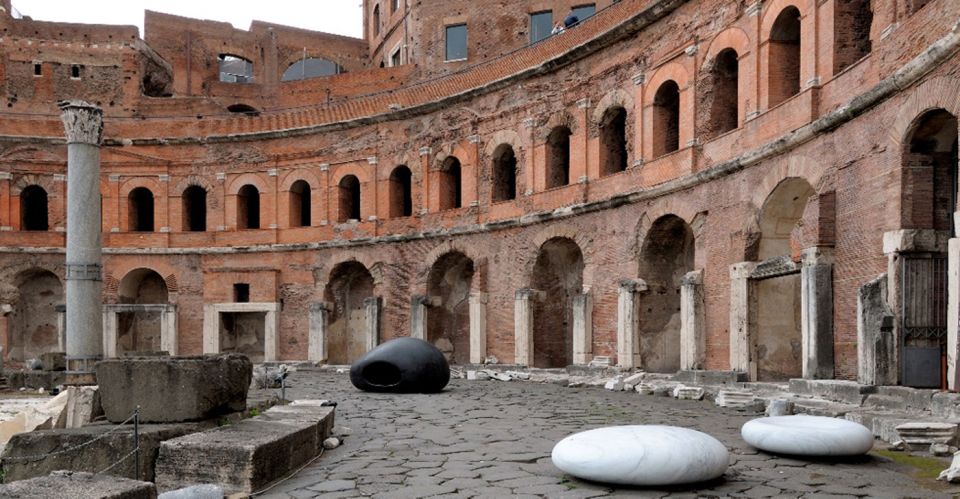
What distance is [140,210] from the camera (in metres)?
28.1

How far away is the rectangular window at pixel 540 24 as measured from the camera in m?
27.7

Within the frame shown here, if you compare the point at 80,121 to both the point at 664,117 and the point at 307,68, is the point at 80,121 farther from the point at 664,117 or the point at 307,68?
the point at 307,68

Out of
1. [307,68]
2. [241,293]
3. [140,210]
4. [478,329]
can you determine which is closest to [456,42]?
[307,68]

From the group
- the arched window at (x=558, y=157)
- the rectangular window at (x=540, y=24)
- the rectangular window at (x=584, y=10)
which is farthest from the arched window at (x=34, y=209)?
the rectangular window at (x=584, y=10)

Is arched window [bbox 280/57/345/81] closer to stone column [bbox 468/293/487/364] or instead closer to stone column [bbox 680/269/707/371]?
stone column [bbox 468/293/487/364]

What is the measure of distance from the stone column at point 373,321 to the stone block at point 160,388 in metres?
15.8

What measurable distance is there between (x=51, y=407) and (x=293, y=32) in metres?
28.8

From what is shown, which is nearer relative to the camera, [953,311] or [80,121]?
[953,311]

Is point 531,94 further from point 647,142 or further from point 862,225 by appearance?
point 862,225

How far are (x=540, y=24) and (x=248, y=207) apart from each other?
10856 mm

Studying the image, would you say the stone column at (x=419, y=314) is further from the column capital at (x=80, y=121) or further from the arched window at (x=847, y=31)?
the arched window at (x=847, y=31)

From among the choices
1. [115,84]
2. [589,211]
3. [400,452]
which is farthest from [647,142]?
[115,84]

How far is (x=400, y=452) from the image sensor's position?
790 centimetres

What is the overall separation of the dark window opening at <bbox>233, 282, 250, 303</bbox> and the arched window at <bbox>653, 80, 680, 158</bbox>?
566 inches
